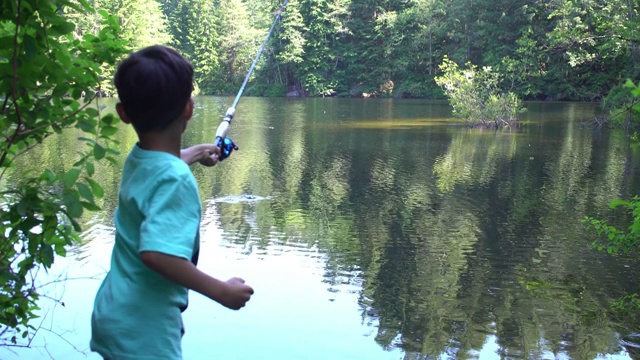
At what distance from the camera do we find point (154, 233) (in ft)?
4.51

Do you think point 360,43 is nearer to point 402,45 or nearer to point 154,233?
point 402,45

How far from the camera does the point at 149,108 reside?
4.94 feet

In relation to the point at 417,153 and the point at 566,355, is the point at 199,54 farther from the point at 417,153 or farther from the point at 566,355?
the point at 566,355

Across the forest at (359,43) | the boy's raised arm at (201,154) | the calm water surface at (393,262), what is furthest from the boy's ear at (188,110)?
the forest at (359,43)

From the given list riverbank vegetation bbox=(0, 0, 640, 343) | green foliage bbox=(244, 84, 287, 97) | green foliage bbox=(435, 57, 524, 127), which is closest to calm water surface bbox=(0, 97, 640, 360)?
riverbank vegetation bbox=(0, 0, 640, 343)

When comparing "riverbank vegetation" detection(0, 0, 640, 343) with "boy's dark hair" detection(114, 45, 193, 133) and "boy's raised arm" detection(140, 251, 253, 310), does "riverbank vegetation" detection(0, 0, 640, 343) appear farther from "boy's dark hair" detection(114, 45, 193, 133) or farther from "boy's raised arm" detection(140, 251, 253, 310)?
"boy's raised arm" detection(140, 251, 253, 310)

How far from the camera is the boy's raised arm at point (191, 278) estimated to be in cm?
138

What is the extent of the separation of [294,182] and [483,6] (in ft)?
100

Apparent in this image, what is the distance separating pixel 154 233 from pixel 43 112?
1.30 meters

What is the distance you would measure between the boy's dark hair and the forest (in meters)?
33.1

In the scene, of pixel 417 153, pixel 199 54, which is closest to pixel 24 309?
pixel 417 153

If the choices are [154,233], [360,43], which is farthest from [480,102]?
[360,43]

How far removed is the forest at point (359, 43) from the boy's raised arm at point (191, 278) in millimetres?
33237

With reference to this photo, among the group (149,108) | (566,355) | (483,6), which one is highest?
(483,6)
